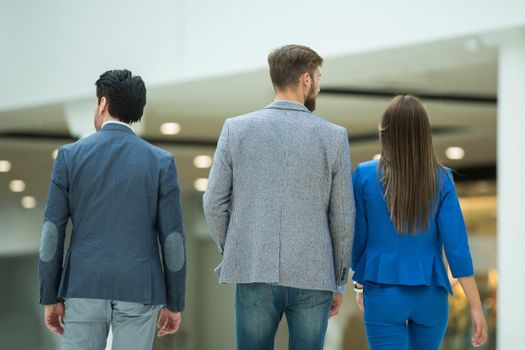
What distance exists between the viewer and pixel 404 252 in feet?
11.2

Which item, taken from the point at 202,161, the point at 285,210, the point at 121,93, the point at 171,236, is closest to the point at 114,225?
the point at 171,236

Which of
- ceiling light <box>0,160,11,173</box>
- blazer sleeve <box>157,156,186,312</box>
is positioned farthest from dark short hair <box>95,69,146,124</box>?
ceiling light <box>0,160,11,173</box>

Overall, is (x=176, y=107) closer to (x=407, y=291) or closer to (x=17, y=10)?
(x=17, y=10)

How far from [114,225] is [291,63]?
29.3 inches

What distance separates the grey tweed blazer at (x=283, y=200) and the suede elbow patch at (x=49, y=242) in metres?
0.48

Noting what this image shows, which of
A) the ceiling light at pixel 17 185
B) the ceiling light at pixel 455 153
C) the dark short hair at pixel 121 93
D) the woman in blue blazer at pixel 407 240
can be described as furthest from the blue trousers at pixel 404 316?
the ceiling light at pixel 17 185

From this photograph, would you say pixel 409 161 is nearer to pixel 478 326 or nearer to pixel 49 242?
pixel 478 326

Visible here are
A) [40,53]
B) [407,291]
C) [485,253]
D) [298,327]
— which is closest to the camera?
[298,327]

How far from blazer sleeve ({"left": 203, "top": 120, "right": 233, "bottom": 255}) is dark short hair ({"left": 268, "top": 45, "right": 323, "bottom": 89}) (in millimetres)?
228

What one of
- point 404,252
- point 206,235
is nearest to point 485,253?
point 206,235

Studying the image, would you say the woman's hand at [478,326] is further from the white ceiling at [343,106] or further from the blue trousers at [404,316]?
the white ceiling at [343,106]

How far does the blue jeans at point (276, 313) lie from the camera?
3.16 meters

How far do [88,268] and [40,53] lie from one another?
707cm

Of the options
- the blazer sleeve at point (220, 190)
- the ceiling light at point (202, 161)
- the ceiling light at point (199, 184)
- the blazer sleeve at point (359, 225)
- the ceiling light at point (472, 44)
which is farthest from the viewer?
the ceiling light at point (199, 184)
